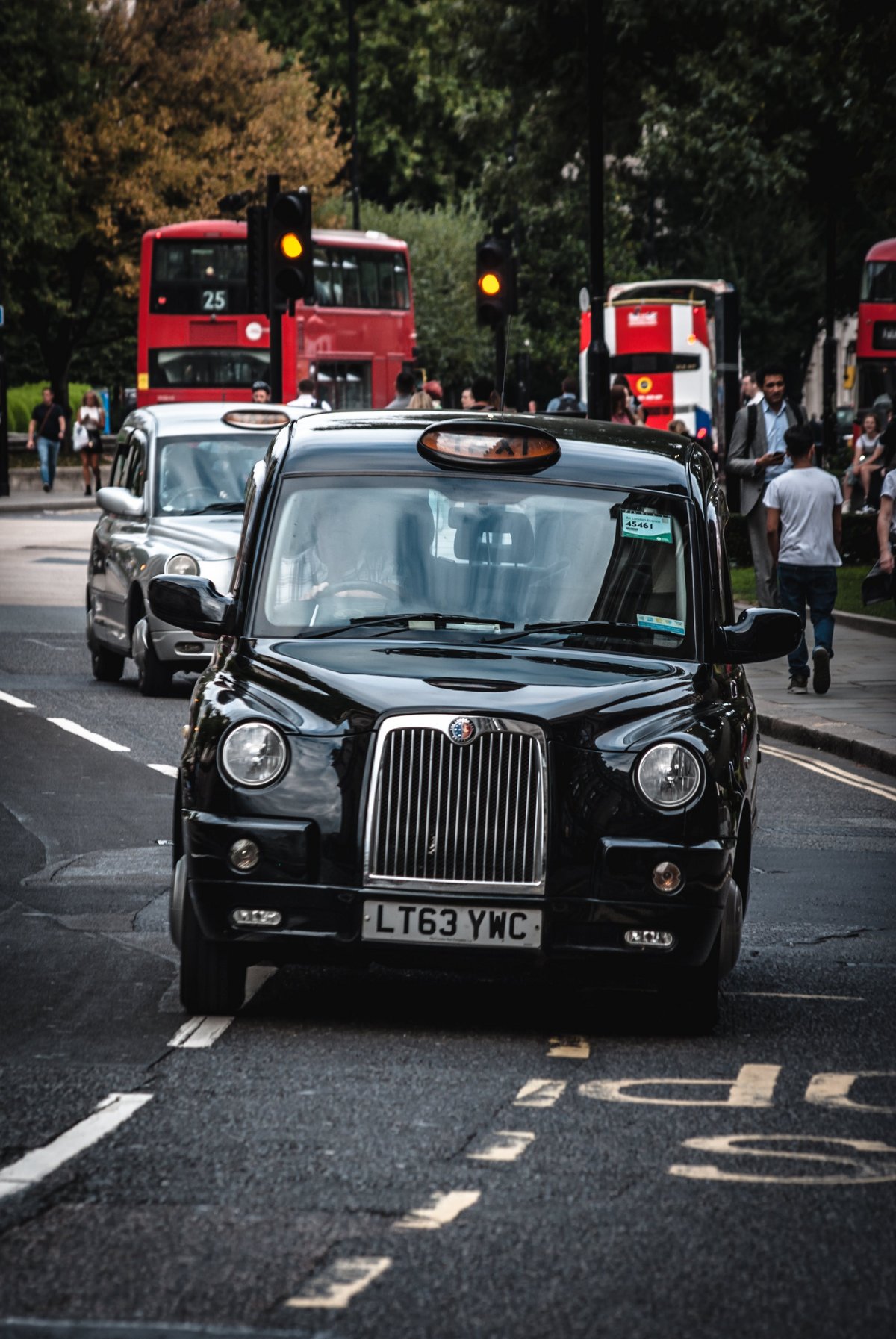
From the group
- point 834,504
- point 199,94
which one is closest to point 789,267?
point 199,94

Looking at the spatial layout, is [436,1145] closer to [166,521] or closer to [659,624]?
[659,624]

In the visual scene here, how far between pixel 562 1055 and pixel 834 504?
9.44 metres

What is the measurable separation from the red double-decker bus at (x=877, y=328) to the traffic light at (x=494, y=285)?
2045 cm

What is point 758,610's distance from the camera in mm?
7113

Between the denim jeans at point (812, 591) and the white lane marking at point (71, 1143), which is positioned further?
the denim jeans at point (812, 591)

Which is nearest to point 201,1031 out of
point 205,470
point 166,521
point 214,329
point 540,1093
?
point 540,1093

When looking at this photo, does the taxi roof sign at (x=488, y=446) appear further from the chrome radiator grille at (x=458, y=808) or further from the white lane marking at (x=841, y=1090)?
the white lane marking at (x=841, y=1090)

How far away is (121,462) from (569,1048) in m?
11.5

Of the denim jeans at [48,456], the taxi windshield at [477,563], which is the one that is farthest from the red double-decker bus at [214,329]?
the taxi windshield at [477,563]

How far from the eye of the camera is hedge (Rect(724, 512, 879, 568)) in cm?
2572

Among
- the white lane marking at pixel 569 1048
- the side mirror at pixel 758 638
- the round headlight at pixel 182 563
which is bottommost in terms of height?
the white lane marking at pixel 569 1048

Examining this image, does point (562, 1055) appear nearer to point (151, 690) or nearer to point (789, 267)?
point (151, 690)

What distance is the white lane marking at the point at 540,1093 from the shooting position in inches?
222

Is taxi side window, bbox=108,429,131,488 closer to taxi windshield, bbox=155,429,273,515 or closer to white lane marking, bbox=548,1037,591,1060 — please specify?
taxi windshield, bbox=155,429,273,515
